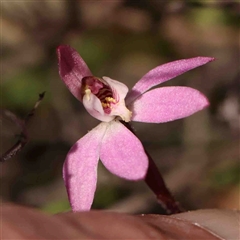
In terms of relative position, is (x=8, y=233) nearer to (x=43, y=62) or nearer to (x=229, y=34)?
(x=43, y=62)

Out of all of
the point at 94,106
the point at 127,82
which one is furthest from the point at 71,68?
the point at 127,82

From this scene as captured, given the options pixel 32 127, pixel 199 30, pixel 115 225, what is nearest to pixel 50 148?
pixel 32 127

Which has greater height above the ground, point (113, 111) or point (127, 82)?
point (113, 111)

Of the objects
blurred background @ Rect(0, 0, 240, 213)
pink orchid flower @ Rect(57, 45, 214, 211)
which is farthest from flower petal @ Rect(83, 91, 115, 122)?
blurred background @ Rect(0, 0, 240, 213)

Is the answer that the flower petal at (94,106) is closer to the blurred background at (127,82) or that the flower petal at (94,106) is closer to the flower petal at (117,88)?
the flower petal at (117,88)

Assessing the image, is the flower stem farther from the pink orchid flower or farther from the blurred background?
the blurred background

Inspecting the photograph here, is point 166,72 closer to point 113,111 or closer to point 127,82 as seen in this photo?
point 113,111

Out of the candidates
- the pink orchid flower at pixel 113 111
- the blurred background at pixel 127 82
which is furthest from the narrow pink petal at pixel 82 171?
the blurred background at pixel 127 82

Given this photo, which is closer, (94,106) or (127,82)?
(94,106)
